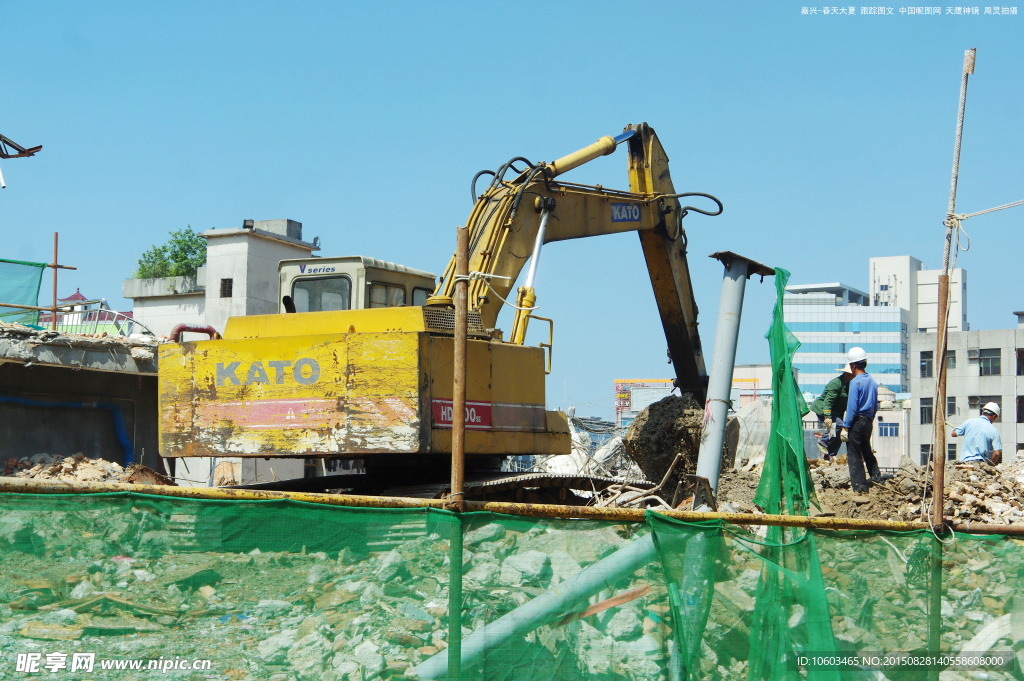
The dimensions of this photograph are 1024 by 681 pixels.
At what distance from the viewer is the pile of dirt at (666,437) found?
12.1 metres

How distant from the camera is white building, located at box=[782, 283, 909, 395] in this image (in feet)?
420

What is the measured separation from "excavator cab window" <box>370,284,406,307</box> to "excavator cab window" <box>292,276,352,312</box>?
25 cm

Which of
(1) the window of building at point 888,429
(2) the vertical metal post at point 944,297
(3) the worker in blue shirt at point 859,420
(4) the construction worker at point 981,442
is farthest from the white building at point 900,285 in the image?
(2) the vertical metal post at point 944,297

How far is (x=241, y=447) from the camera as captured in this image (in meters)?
8.16

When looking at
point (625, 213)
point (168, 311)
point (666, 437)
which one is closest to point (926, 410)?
point (168, 311)

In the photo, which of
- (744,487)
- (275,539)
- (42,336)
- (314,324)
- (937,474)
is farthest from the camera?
(42,336)

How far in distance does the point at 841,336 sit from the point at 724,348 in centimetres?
12767

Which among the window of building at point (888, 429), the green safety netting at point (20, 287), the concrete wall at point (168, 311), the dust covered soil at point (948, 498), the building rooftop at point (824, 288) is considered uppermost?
the building rooftop at point (824, 288)

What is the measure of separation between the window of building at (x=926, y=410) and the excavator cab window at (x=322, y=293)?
193 feet

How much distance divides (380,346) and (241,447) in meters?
1.59

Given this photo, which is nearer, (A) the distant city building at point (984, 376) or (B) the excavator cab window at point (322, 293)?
(B) the excavator cab window at point (322, 293)

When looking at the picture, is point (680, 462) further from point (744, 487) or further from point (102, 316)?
Result: point (102, 316)

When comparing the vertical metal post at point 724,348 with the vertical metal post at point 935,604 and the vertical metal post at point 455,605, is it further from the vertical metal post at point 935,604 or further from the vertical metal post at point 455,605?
the vertical metal post at point 455,605

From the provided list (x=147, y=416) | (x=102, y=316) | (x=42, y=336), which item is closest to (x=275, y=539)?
(x=42, y=336)
